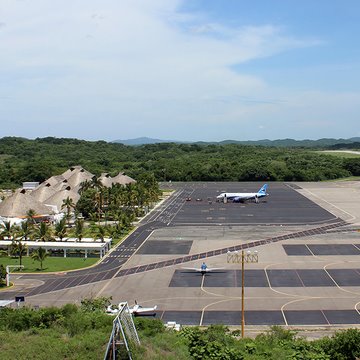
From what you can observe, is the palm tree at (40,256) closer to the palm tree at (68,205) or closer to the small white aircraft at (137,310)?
the small white aircraft at (137,310)

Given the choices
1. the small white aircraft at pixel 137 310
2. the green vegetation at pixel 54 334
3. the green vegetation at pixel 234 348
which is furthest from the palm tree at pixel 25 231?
the green vegetation at pixel 234 348

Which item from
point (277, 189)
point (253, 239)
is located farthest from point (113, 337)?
point (277, 189)

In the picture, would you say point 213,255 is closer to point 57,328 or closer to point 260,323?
point 260,323

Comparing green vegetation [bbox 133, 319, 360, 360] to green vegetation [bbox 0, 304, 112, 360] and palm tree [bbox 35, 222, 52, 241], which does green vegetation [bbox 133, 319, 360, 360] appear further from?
palm tree [bbox 35, 222, 52, 241]

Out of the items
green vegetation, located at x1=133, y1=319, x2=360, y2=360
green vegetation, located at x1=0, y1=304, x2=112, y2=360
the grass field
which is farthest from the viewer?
the grass field

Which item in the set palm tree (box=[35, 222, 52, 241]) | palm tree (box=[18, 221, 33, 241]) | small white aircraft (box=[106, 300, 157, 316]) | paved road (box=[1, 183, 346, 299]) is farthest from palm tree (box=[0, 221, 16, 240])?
small white aircraft (box=[106, 300, 157, 316])
